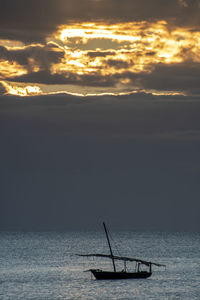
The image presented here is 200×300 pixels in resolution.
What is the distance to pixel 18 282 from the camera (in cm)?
13925

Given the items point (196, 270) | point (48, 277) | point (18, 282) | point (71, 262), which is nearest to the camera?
point (18, 282)

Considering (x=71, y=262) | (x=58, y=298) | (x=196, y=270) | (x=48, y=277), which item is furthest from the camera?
(x=71, y=262)

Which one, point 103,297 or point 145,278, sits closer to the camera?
point 103,297

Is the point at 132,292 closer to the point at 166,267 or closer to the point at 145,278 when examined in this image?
the point at 145,278

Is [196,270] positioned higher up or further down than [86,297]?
higher up

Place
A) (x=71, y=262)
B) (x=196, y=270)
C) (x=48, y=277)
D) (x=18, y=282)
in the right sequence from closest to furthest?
(x=18, y=282) < (x=48, y=277) < (x=196, y=270) < (x=71, y=262)

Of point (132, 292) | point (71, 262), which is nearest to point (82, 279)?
point (132, 292)

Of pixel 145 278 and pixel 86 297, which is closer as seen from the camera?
pixel 86 297

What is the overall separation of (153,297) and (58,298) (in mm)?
15620

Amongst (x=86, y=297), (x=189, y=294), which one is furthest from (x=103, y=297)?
(x=189, y=294)

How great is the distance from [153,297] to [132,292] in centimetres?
560

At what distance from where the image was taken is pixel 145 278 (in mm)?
144000

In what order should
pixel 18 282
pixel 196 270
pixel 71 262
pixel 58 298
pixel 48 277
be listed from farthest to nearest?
pixel 71 262 → pixel 196 270 → pixel 48 277 → pixel 18 282 → pixel 58 298

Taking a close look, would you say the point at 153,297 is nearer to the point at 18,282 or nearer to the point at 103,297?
the point at 103,297
